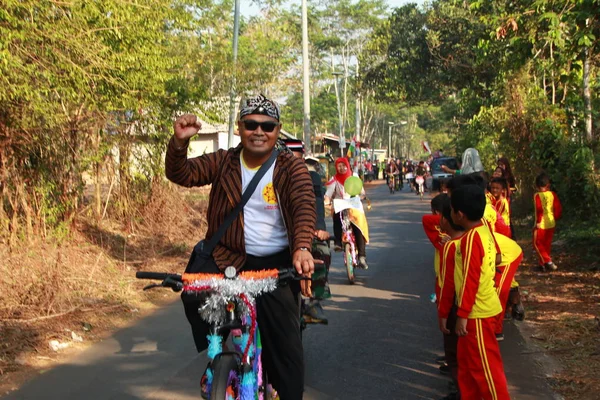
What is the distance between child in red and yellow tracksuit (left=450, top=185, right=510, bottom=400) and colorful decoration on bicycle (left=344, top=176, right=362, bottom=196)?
5.83 m

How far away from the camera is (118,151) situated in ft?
39.7

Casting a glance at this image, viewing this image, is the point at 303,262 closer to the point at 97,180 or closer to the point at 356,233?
the point at 356,233

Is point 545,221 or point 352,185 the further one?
point 545,221

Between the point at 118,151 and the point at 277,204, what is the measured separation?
8.66 meters

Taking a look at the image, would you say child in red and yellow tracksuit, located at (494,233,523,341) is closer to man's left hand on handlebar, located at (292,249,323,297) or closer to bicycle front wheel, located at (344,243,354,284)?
man's left hand on handlebar, located at (292,249,323,297)

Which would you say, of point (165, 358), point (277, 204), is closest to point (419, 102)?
point (165, 358)

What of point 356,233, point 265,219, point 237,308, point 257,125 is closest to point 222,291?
point 237,308

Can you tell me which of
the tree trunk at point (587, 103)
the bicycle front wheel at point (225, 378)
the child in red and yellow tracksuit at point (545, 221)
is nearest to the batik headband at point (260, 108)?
the bicycle front wheel at point (225, 378)

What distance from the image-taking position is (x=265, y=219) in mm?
4016

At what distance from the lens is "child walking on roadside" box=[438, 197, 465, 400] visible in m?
4.71

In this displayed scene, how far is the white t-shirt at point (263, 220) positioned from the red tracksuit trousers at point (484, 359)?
1.38m

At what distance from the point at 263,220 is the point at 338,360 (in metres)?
2.70

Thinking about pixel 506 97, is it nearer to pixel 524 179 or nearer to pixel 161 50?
pixel 524 179

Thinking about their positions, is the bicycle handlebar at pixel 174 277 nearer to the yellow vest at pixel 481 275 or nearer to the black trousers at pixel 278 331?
the black trousers at pixel 278 331
